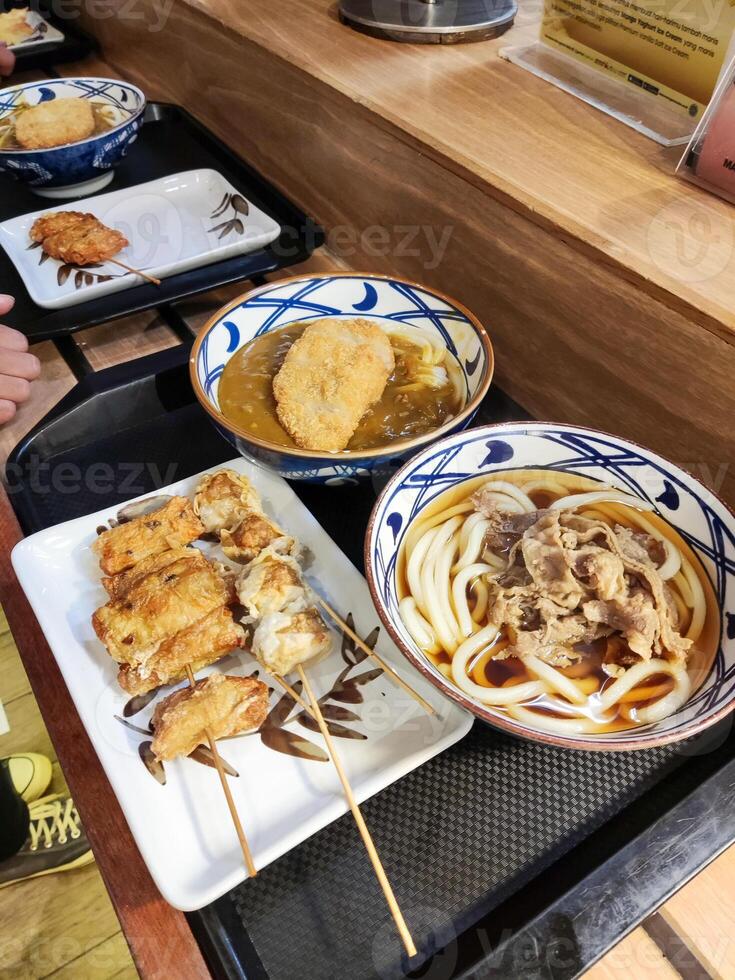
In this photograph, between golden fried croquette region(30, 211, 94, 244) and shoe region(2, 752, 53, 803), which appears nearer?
golden fried croquette region(30, 211, 94, 244)

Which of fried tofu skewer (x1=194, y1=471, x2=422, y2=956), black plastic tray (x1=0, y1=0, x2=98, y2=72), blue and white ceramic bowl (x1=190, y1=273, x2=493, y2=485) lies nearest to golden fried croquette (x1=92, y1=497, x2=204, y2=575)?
fried tofu skewer (x1=194, y1=471, x2=422, y2=956)

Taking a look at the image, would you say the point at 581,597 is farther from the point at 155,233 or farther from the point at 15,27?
the point at 15,27

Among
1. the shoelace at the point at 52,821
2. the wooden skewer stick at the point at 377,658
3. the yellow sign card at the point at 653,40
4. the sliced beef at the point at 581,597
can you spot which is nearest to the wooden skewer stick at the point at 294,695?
the wooden skewer stick at the point at 377,658

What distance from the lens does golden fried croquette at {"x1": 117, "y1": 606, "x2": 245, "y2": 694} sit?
1057 millimetres

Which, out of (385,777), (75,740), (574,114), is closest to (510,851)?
(385,777)

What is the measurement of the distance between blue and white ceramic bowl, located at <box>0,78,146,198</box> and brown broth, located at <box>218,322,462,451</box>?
38.5 inches

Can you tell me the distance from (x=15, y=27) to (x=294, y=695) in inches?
130

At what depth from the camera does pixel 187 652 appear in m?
1.08

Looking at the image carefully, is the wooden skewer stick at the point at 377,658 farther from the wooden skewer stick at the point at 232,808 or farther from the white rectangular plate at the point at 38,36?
the white rectangular plate at the point at 38,36

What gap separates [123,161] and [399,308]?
134cm

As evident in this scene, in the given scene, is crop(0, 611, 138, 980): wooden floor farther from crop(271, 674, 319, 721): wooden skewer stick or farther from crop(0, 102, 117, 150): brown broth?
crop(0, 102, 117, 150): brown broth

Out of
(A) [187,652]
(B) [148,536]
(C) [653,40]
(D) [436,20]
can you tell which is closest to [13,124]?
(D) [436,20]

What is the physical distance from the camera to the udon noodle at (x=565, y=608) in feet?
3.20

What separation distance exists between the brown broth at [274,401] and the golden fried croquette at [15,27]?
94.8 inches
